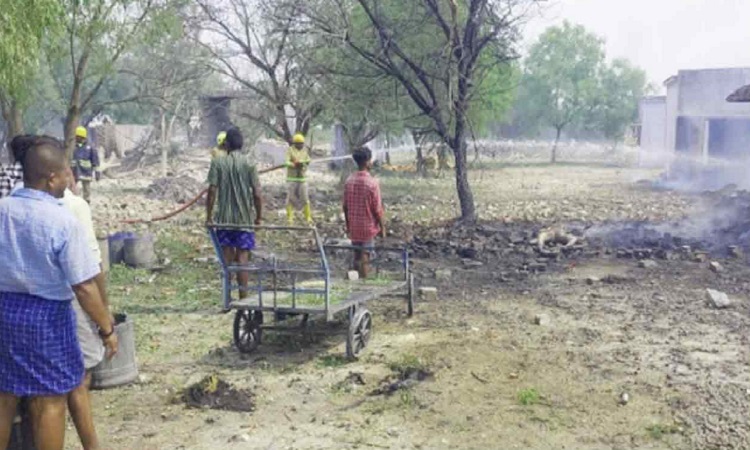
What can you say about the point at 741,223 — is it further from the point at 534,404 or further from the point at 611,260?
the point at 534,404

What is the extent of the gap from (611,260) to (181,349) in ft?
21.9

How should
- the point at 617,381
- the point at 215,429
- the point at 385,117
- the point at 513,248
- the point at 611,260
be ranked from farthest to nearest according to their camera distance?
the point at 385,117 → the point at 513,248 → the point at 611,260 → the point at 617,381 → the point at 215,429

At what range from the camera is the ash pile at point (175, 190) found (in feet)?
66.4

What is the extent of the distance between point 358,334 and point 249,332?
999 millimetres

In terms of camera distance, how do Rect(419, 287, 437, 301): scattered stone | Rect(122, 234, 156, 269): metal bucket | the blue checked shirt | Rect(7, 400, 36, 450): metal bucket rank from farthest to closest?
Rect(122, 234, 156, 269): metal bucket
Rect(419, 287, 437, 301): scattered stone
Rect(7, 400, 36, 450): metal bucket
the blue checked shirt

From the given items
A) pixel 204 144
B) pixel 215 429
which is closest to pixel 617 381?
pixel 215 429

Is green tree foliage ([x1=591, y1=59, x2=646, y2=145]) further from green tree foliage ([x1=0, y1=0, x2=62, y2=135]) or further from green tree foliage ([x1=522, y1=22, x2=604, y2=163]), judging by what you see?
green tree foliage ([x1=0, y1=0, x2=62, y2=135])

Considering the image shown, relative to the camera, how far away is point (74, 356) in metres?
4.17

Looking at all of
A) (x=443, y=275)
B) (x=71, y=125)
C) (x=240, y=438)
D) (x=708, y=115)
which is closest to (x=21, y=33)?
(x=71, y=125)

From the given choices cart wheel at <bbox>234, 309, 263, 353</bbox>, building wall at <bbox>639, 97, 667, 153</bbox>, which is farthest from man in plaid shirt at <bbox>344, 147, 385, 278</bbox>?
building wall at <bbox>639, 97, 667, 153</bbox>

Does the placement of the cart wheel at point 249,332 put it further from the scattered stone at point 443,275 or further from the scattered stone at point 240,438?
the scattered stone at point 443,275

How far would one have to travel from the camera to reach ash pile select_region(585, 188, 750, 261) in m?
11.6

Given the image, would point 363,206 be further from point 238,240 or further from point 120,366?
point 120,366

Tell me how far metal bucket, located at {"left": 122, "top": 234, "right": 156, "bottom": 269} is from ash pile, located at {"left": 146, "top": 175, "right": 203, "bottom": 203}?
8.65 m
